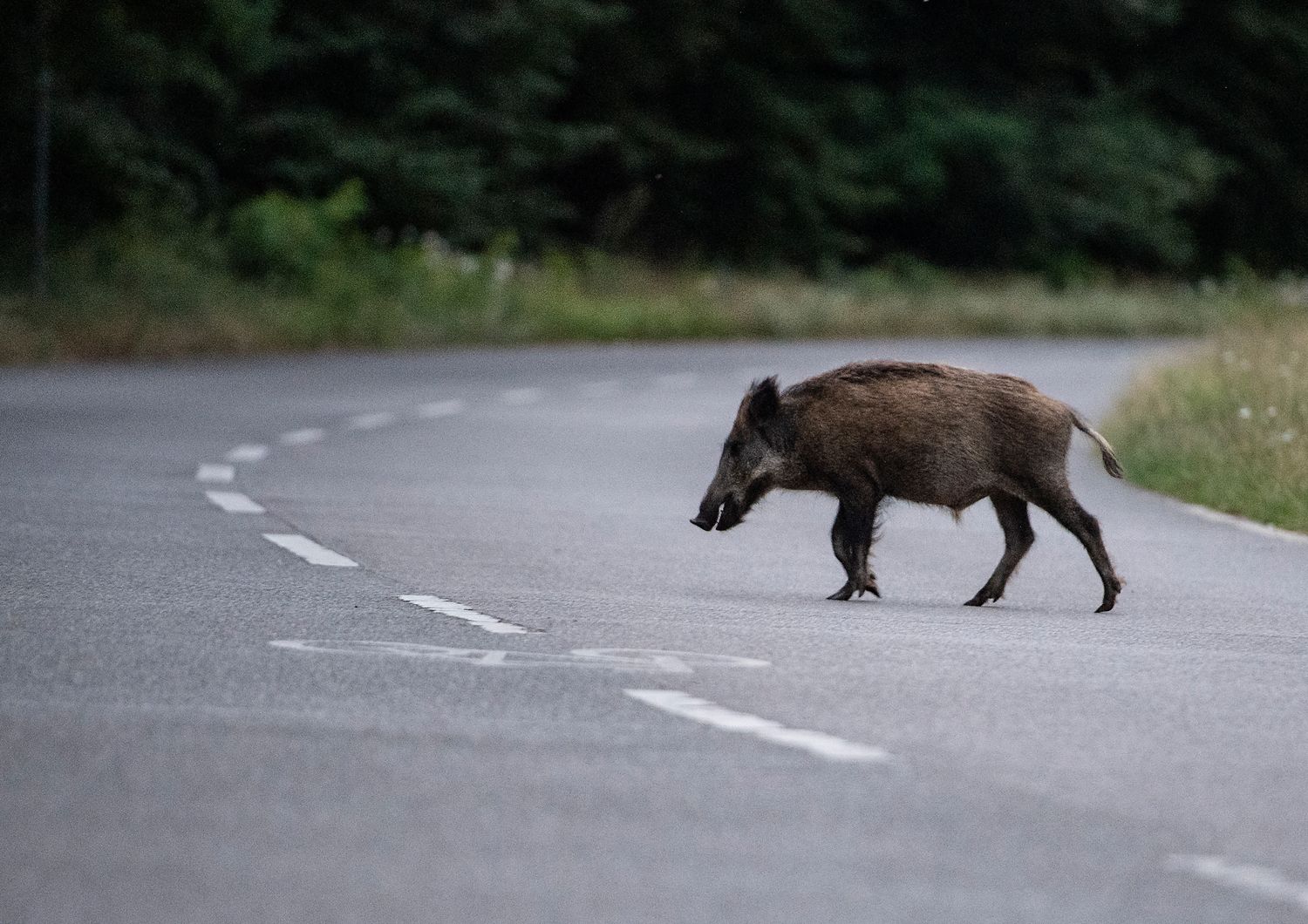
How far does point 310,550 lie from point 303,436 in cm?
860

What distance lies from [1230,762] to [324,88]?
138ft

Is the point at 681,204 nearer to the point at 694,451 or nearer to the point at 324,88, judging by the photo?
Answer: the point at 324,88

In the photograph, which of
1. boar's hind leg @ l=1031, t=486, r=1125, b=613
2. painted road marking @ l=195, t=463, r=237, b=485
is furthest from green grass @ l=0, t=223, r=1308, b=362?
boar's hind leg @ l=1031, t=486, r=1125, b=613

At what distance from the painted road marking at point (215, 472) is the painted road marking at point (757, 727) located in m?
8.80

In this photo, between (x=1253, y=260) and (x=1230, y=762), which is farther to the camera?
(x=1253, y=260)

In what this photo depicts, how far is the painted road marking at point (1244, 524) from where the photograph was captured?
15453 millimetres

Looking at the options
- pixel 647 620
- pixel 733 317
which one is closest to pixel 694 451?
pixel 647 620

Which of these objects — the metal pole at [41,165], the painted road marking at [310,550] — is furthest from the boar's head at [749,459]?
the metal pole at [41,165]

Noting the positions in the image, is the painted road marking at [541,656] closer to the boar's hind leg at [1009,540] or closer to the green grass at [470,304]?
the boar's hind leg at [1009,540]

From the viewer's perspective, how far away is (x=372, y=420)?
2322 centimetres

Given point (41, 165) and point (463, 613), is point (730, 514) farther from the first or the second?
point (41, 165)

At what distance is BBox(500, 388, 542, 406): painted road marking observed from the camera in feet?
87.2

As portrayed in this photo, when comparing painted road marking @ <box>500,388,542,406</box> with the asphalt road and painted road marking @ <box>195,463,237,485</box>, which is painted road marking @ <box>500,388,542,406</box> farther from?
the asphalt road

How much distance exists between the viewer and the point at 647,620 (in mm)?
10266
